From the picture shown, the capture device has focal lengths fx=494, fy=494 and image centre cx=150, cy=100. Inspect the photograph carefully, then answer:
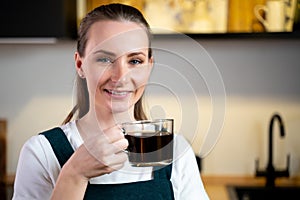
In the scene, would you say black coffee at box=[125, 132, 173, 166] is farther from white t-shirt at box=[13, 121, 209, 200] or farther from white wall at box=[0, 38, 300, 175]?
white wall at box=[0, 38, 300, 175]

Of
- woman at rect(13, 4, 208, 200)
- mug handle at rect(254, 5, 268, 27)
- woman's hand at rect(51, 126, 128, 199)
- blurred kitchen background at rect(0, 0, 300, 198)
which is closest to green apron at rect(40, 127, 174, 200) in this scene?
woman at rect(13, 4, 208, 200)

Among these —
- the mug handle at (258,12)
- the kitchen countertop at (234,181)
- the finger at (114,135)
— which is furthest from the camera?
the kitchen countertop at (234,181)

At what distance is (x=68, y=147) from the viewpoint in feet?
3.32

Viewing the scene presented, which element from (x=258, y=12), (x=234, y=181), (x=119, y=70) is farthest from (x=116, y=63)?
(x=234, y=181)

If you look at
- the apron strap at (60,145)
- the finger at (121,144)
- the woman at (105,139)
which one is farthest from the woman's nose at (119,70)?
the apron strap at (60,145)

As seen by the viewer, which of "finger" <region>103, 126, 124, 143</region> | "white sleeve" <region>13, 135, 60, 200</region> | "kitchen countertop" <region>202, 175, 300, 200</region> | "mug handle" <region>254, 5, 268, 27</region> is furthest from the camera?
"kitchen countertop" <region>202, 175, 300, 200</region>

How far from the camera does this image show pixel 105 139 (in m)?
0.80

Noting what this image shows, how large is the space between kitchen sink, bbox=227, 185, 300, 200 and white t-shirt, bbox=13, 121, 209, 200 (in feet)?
3.11

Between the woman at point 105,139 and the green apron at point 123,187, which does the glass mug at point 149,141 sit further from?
the green apron at point 123,187

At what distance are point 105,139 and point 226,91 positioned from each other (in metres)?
1.31

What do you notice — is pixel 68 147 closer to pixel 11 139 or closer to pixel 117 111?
pixel 117 111

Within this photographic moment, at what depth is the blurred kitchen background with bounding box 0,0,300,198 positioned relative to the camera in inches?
80.4

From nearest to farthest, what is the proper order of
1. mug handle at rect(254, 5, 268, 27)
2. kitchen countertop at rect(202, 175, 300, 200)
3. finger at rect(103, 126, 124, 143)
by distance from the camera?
finger at rect(103, 126, 124, 143) < mug handle at rect(254, 5, 268, 27) < kitchen countertop at rect(202, 175, 300, 200)

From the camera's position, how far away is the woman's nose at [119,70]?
0.82m
